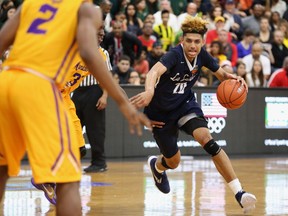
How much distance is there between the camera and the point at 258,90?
18297 millimetres

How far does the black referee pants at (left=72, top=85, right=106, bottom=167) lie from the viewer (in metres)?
13.9

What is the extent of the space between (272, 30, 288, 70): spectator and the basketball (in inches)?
432

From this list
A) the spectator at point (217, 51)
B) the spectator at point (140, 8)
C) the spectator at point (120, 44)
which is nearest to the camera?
the spectator at point (120, 44)

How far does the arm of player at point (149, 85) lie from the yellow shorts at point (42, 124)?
1.86 m

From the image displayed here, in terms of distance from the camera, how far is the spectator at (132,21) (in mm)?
19547

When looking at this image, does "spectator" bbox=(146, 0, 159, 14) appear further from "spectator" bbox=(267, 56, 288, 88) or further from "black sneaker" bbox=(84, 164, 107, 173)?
"black sneaker" bbox=(84, 164, 107, 173)

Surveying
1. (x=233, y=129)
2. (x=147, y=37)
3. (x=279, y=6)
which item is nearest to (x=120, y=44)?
(x=147, y=37)

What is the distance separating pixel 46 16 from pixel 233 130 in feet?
40.4

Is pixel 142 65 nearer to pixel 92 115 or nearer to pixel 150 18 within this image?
pixel 150 18

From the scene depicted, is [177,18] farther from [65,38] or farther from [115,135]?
[65,38]

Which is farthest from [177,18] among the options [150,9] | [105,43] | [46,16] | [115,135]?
[46,16]

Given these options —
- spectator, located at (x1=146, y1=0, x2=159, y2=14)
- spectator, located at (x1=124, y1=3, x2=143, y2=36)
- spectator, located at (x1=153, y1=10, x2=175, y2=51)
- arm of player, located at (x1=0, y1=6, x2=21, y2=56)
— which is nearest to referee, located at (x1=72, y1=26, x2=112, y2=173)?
spectator, located at (x1=124, y1=3, x2=143, y2=36)

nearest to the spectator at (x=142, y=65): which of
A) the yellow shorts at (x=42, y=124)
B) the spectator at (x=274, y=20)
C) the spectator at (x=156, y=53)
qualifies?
the spectator at (x=156, y=53)

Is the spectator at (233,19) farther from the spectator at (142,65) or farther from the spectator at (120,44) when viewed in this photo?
the spectator at (142,65)
